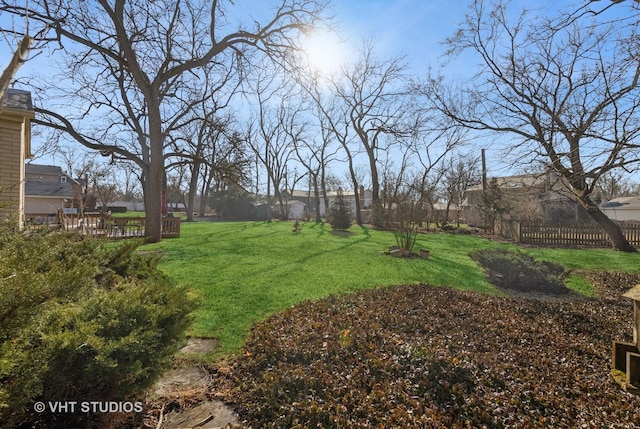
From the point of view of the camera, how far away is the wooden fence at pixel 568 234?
14.5m

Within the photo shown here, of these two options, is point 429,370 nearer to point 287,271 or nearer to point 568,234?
point 287,271

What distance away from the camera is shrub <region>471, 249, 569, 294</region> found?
7254 mm

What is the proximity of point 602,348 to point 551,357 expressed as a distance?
35.4 inches

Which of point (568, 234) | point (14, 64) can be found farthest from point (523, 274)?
point (568, 234)

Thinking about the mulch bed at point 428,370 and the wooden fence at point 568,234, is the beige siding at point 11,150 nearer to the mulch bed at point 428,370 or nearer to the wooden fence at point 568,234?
the mulch bed at point 428,370

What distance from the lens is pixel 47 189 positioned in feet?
100

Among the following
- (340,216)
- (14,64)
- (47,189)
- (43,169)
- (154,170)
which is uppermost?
(43,169)

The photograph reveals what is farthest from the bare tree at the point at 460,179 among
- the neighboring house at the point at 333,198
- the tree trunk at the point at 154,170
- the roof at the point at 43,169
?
the roof at the point at 43,169

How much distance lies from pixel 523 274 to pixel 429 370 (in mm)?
5736

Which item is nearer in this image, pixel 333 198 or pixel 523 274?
pixel 523 274

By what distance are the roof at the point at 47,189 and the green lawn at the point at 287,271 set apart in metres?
26.9

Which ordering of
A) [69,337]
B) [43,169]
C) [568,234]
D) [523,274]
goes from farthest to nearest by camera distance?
[43,169] < [568,234] < [523,274] < [69,337]

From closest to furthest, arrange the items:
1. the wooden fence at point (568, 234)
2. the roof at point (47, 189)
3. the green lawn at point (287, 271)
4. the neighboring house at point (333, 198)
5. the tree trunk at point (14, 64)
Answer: the tree trunk at point (14, 64)
the green lawn at point (287, 271)
the wooden fence at point (568, 234)
the roof at point (47, 189)
the neighboring house at point (333, 198)

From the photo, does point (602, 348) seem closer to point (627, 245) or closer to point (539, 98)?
point (539, 98)
